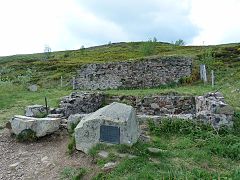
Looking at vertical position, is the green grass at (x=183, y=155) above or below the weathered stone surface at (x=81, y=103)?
below

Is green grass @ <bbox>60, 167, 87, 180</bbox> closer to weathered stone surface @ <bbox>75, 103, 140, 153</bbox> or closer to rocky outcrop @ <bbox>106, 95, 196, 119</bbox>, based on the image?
weathered stone surface @ <bbox>75, 103, 140, 153</bbox>

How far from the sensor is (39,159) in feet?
32.6

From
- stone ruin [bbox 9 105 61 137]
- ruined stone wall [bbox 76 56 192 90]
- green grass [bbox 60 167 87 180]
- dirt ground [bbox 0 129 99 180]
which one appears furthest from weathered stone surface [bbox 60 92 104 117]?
ruined stone wall [bbox 76 56 192 90]

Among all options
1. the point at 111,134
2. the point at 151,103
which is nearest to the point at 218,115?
the point at 111,134

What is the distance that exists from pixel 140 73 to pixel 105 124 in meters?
17.6

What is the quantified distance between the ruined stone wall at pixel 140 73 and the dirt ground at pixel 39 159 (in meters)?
15.7

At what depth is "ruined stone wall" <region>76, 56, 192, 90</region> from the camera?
1029 inches

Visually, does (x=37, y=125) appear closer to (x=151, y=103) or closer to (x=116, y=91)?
(x=151, y=103)

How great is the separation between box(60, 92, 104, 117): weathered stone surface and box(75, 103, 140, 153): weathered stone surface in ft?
14.8

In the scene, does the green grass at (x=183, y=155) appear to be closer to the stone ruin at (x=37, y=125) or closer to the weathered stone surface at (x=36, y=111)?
the stone ruin at (x=37, y=125)

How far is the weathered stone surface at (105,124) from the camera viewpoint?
9289 mm

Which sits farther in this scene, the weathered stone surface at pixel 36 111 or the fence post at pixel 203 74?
the fence post at pixel 203 74

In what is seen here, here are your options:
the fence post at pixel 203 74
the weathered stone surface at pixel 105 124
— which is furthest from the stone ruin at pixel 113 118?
the fence post at pixel 203 74

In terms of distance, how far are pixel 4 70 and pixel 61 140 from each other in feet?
A: 145
